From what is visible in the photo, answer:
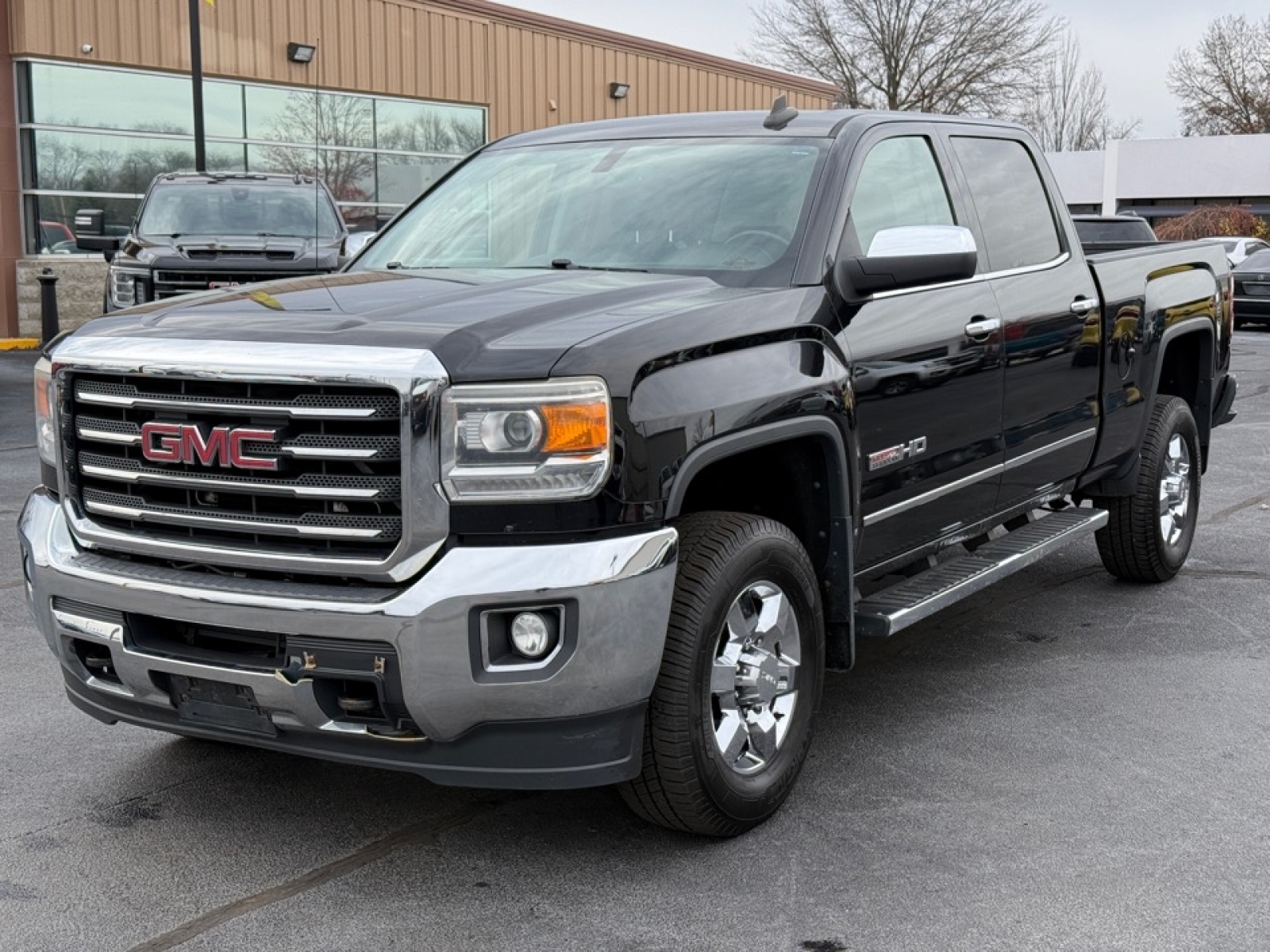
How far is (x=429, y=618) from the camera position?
335 cm

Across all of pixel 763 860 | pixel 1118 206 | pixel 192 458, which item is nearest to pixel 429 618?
pixel 192 458

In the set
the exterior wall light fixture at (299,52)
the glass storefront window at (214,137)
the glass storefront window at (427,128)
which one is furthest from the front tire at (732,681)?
the glass storefront window at (427,128)

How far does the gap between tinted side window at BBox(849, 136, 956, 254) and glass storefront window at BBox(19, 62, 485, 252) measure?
628 inches

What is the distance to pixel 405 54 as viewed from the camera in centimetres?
2519

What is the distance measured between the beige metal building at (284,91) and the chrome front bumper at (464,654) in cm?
1437

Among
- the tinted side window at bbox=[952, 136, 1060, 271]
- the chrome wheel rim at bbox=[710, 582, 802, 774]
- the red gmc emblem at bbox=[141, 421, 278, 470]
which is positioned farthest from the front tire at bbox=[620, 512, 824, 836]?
the tinted side window at bbox=[952, 136, 1060, 271]

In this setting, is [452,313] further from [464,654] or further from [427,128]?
[427,128]

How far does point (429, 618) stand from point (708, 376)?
0.93 meters

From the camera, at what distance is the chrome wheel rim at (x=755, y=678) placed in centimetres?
A: 390

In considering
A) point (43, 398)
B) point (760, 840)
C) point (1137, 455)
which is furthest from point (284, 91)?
point (760, 840)

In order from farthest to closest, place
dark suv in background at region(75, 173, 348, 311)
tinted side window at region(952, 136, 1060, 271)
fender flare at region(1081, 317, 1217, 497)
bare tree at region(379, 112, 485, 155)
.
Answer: bare tree at region(379, 112, 485, 155), dark suv in background at region(75, 173, 348, 311), fender flare at region(1081, 317, 1217, 497), tinted side window at region(952, 136, 1060, 271)

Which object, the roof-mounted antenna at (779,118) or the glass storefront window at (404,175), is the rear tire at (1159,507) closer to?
the roof-mounted antenna at (779,118)

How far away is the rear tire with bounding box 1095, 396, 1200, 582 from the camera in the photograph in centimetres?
657

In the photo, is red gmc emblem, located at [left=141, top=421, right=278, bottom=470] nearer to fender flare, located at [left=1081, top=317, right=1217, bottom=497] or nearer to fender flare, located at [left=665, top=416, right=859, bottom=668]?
fender flare, located at [left=665, top=416, right=859, bottom=668]
